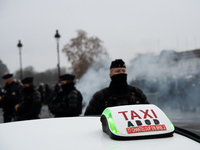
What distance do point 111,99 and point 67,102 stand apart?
1810mm

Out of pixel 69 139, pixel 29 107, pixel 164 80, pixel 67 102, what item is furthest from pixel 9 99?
pixel 164 80

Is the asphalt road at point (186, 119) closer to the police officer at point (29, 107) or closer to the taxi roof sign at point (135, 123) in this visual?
the police officer at point (29, 107)

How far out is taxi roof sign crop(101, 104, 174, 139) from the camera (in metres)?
1.24

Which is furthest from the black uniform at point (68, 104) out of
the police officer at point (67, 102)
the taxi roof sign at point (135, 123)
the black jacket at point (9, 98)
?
the taxi roof sign at point (135, 123)

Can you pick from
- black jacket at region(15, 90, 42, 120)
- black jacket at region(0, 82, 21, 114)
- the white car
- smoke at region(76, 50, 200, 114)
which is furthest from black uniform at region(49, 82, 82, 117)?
smoke at region(76, 50, 200, 114)

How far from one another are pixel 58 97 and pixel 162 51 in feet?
40.7

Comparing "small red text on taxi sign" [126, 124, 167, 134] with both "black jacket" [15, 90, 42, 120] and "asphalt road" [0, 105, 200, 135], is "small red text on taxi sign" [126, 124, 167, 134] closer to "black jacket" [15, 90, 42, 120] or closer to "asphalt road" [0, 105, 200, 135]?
"black jacket" [15, 90, 42, 120]

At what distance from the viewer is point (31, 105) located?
527 centimetres

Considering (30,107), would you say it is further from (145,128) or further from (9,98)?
(145,128)

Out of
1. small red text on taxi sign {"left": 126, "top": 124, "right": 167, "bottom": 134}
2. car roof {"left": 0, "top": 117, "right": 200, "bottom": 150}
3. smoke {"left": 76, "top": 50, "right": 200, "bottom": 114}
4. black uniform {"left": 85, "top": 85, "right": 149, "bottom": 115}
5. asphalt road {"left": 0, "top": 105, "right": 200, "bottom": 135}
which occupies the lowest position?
asphalt road {"left": 0, "top": 105, "right": 200, "bottom": 135}

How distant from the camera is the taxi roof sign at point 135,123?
48.6 inches

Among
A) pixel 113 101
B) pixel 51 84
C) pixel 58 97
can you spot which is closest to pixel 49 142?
pixel 113 101

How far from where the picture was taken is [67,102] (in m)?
4.86

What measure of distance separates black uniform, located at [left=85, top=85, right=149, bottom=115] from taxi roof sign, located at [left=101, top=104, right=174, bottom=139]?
1743mm
